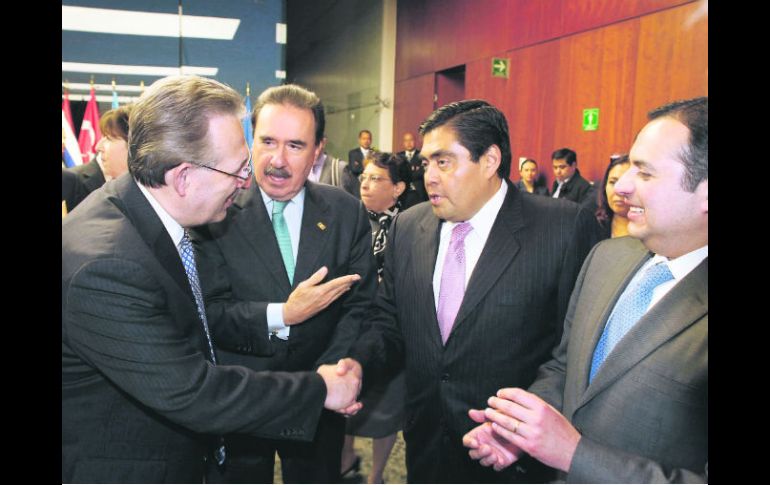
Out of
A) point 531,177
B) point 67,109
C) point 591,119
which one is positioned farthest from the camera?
point 531,177

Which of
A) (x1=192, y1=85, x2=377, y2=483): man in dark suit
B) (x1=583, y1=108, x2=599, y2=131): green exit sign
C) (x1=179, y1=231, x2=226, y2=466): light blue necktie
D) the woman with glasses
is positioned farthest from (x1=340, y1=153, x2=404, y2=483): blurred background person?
(x1=583, y1=108, x2=599, y2=131): green exit sign

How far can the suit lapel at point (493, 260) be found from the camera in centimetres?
174

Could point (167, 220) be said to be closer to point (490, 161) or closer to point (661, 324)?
point (490, 161)

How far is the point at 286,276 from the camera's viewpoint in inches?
73.5

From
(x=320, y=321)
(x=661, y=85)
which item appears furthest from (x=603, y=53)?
(x=320, y=321)

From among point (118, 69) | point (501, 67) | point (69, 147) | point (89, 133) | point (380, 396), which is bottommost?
point (380, 396)

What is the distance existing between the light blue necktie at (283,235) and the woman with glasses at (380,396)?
53cm

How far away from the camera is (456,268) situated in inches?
73.1

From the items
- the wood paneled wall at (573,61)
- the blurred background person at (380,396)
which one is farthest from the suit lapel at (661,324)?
the wood paneled wall at (573,61)

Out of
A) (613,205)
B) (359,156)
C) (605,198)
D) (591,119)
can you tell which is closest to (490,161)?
(613,205)

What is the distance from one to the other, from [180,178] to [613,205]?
272 centimetres

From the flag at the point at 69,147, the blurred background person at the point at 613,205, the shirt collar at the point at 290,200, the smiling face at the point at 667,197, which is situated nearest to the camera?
the smiling face at the point at 667,197

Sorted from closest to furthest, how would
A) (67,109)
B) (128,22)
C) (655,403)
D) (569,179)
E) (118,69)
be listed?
(655,403) < (128,22) < (118,69) < (569,179) < (67,109)

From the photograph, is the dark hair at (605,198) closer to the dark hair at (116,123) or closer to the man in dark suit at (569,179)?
the man in dark suit at (569,179)
